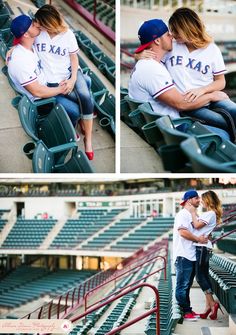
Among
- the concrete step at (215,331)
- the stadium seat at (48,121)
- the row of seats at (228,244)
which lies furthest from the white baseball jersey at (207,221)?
the row of seats at (228,244)

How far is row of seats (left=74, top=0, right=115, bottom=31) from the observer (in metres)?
2.97

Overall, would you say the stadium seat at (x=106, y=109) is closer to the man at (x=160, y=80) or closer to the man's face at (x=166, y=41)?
the man at (x=160, y=80)

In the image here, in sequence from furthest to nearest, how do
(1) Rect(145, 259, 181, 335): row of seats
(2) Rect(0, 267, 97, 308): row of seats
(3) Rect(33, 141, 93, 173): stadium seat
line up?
(2) Rect(0, 267, 97, 308): row of seats, (3) Rect(33, 141, 93, 173): stadium seat, (1) Rect(145, 259, 181, 335): row of seats

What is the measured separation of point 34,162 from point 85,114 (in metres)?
0.36

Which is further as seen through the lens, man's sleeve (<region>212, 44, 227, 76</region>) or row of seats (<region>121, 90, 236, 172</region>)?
man's sleeve (<region>212, 44, 227, 76</region>)

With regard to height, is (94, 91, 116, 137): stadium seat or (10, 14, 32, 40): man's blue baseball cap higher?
(10, 14, 32, 40): man's blue baseball cap

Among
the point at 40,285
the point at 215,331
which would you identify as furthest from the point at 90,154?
the point at 40,285

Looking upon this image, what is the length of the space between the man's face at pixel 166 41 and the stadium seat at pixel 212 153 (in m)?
0.48

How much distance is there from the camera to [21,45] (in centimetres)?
297

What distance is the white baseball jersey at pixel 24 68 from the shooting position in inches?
117

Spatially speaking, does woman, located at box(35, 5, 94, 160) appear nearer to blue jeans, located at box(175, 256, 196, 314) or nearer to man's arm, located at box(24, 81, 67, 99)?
man's arm, located at box(24, 81, 67, 99)

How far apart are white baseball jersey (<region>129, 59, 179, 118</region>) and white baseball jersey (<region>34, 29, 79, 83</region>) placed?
37cm

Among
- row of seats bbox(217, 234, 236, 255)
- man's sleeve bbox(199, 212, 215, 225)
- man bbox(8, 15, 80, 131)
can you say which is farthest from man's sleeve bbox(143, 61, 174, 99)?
row of seats bbox(217, 234, 236, 255)

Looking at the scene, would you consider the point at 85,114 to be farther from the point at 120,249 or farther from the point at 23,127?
the point at 120,249
